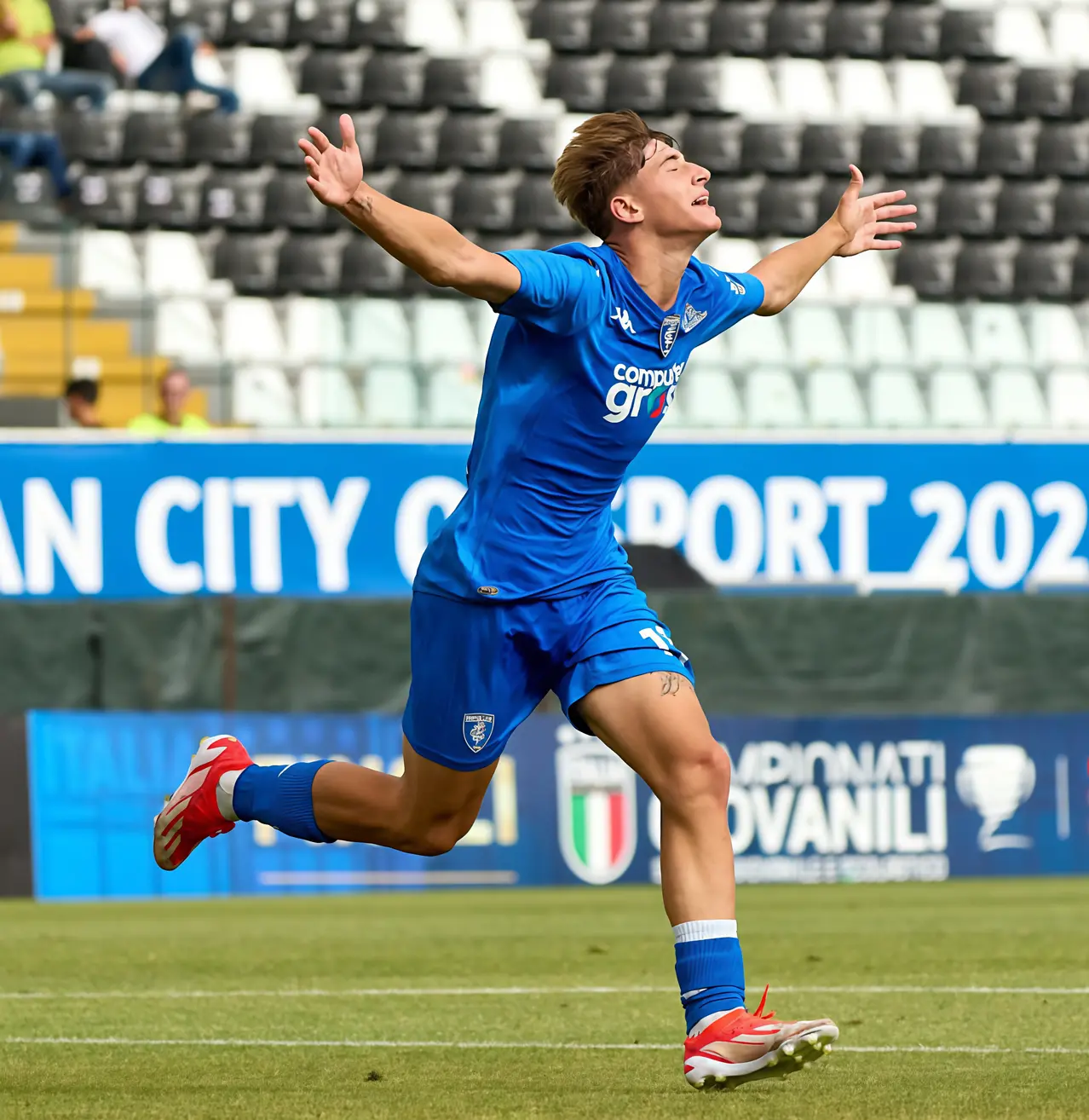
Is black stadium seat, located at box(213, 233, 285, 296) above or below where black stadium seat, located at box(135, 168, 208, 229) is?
below

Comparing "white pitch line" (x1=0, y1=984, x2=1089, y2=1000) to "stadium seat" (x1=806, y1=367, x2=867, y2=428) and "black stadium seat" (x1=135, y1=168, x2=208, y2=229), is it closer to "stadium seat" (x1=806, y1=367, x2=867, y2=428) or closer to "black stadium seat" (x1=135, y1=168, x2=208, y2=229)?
"stadium seat" (x1=806, y1=367, x2=867, y2=428)

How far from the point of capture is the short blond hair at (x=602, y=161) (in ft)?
17.4

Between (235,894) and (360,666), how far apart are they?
184 cm

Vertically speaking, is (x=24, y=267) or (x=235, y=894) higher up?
(x=24, y=267)

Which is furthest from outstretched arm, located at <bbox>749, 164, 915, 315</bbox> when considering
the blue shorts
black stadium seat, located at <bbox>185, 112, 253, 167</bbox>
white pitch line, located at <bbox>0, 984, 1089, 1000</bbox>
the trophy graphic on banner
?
black stadium seat, located at <bbox>185, 112, 253, 167</bbox>

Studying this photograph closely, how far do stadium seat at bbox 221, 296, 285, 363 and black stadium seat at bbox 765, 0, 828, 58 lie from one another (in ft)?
20.6

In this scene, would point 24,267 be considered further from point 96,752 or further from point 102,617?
point 96,752

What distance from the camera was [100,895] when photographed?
1360 cm

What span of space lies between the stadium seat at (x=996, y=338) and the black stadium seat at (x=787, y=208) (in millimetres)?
3312

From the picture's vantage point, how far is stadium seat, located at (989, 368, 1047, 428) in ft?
56.9

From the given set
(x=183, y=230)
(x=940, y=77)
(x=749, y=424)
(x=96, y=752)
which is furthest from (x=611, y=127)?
(x=940, y=77)

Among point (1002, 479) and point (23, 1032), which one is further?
point (1002, 479)

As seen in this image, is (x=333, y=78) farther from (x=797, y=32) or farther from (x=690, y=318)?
(x=690, y=318)

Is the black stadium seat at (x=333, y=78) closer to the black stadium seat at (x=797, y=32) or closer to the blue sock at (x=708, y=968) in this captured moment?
the black stadium seat at (x=797, y=32)
